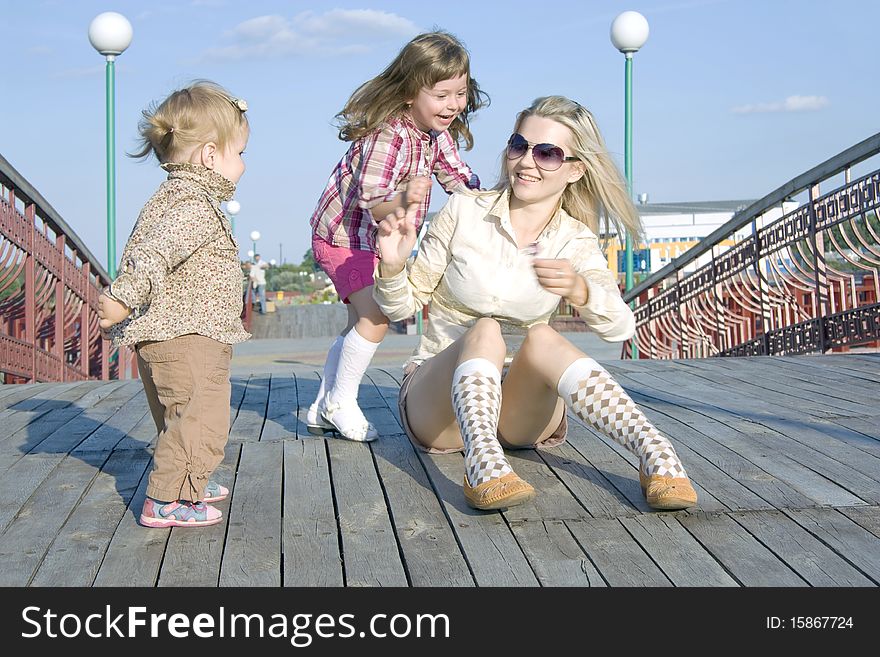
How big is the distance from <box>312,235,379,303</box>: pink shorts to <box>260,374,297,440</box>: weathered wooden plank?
649 millimetres

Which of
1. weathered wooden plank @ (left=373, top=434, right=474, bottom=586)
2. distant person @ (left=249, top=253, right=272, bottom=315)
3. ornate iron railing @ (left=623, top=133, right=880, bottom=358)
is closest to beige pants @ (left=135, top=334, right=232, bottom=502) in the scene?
weathered wooden plank @ (left=373, top=434, right=474, bottom=586)

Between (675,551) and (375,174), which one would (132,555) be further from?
(375,174)

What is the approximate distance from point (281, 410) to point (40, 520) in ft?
6.64

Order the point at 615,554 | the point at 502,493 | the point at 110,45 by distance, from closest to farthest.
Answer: the point at 615,554
the point at 502,493
the point at 110,45

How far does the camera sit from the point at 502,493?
9.42 feet

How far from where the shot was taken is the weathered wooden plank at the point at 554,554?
2477 millimetres

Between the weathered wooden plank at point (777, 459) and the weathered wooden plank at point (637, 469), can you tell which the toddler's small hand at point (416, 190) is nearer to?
the weathered wooden plank at point (637, 469)

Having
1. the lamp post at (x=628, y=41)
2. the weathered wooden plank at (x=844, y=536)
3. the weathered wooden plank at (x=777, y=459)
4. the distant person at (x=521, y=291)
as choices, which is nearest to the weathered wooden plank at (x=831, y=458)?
the weathered wooden plank at (x=777, y=459)

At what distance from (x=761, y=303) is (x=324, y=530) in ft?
22.8

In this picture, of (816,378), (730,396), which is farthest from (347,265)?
A: (816,378)

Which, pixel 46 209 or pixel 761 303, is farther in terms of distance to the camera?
pixel 761 303
